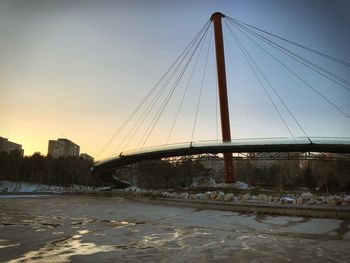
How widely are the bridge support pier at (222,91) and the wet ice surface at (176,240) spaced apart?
82.8 ft

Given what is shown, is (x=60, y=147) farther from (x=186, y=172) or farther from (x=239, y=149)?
(x=239, y=149)

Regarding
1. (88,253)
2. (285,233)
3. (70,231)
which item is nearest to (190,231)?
(285,233)

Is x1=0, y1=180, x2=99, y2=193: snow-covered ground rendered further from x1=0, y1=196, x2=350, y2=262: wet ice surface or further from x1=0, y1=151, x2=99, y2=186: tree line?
x1=0, y1=196, x2=350, y2=262: wet ice surface

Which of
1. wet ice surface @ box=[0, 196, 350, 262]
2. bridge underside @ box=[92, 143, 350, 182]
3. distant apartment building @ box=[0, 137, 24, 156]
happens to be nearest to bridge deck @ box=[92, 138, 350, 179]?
bridge underside @ box=[92, 143, 350, 182]

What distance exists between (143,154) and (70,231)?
32.4 metres

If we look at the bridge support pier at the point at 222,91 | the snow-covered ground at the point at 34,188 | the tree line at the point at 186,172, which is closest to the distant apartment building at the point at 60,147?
the tree line at the point at 186,172

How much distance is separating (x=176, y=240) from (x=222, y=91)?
119 ft

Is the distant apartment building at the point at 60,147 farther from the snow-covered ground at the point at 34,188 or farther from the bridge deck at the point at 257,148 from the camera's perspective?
the bridge deck at the point at 257,148

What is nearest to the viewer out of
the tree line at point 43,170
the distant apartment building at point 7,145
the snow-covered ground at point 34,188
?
the snow-covered ground at point 34,188

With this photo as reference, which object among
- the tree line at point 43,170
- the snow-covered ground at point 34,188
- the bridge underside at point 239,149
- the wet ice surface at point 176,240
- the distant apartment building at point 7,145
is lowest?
the wet ice surface at point 176,240

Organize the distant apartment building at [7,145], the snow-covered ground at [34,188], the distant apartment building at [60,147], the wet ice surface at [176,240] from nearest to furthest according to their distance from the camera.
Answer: the wet ice surface at [176,240], the snow-covered ground at [34,188], the distant apartment building at [7,145], the distant apartment building at [60,147]

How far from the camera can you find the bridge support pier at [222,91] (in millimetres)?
39375

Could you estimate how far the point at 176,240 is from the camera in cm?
951

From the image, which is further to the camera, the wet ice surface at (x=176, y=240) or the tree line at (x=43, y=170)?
the tree line at (x=43, y=170)
